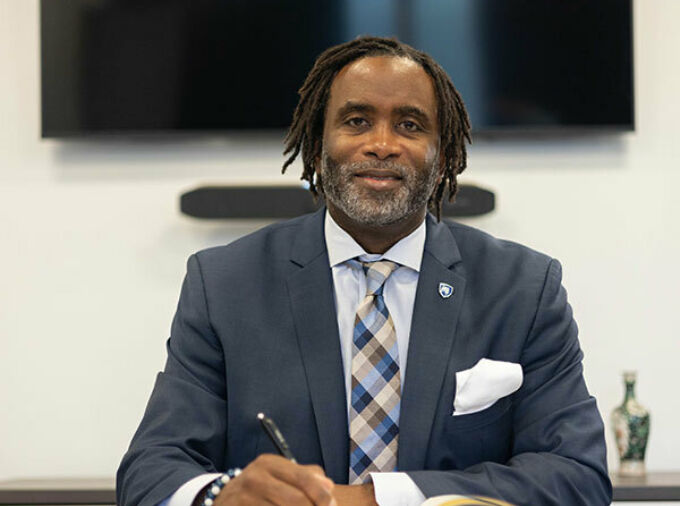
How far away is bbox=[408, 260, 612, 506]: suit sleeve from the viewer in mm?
1509

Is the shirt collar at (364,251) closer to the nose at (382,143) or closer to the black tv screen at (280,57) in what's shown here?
the nose at (382,143)

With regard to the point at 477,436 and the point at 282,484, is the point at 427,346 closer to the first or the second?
the point at 477,436

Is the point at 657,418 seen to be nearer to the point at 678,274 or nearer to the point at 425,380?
the point at 678,274

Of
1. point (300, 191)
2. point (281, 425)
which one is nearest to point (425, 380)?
point (281, 425)

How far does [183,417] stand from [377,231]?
46 cm

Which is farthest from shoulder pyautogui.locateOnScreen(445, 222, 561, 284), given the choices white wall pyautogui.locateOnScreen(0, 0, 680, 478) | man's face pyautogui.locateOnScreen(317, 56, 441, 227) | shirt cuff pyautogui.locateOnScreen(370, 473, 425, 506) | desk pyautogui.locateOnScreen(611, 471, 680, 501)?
white wall pyautogui.locateOnScreen(0, 0, 680, 478)

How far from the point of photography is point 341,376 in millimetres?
1652

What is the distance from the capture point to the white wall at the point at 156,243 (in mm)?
2973

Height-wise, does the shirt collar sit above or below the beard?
below

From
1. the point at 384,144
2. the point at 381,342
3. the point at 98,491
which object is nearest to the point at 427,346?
the point at 381,342

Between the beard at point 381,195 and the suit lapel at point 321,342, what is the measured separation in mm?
94

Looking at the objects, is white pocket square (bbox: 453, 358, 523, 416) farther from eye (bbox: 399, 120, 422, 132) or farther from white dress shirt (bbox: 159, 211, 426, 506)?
eye (bbox: 399, 120, 422, 132)

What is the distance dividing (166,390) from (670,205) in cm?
185

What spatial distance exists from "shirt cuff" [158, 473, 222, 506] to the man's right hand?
101mm
